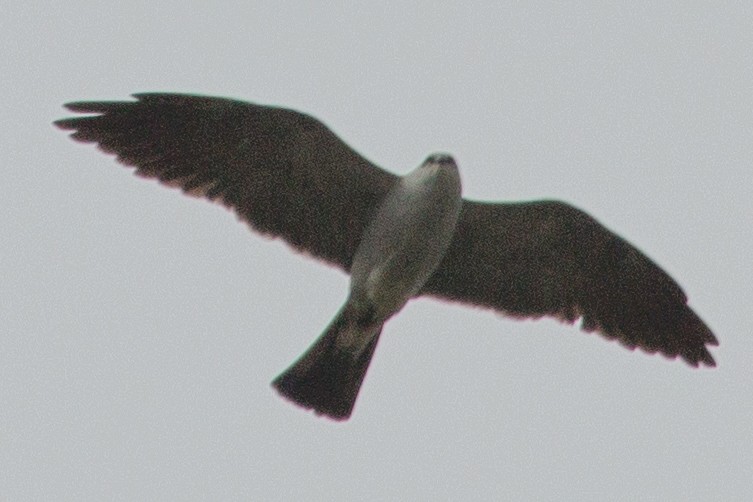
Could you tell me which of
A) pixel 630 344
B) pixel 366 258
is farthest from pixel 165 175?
pixel 630 344

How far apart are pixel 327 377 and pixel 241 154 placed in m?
1.44

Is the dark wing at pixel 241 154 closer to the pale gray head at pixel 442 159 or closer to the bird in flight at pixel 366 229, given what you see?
the bird in flight at pixel 366 229

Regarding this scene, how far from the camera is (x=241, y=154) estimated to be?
931 centimetres

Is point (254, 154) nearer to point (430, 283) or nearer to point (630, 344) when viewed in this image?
point (430, 283)

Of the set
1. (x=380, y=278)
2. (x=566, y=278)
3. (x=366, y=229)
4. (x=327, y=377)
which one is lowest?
(x=327, y=377)

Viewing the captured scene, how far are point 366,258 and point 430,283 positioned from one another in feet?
2.14

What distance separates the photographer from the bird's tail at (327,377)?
31.1 feet

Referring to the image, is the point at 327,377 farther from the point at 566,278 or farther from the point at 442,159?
the point at 566,278

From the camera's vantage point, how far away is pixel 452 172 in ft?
30.1

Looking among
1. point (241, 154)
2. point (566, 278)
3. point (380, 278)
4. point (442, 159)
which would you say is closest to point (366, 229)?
point (380, 278)

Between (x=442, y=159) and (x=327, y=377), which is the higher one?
(x=442, y=159)

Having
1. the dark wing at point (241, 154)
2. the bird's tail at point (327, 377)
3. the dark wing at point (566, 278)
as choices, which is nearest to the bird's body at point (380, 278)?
the bird's tail at point (327, 377)

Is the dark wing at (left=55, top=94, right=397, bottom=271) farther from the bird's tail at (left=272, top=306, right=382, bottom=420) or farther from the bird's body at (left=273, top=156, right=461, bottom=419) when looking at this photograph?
the bird's tail at (left=272, top=306, right=382, bottom=420)

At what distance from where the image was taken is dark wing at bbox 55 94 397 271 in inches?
362
